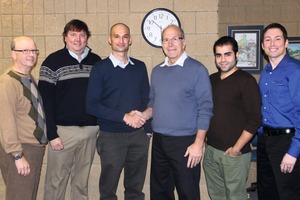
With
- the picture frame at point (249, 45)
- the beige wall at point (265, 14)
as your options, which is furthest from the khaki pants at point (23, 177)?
the beige wall at point (265, 14)

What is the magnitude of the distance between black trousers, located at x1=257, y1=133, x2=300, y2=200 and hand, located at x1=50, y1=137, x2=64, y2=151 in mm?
1663

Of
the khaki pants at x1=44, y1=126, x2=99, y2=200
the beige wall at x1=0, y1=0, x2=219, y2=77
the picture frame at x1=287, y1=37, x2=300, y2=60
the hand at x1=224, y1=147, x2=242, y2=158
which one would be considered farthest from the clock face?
the picture frame at x1=287, y1=37, x2=300, y2=60

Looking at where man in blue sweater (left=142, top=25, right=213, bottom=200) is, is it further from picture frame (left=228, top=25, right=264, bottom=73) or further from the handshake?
picture frame (left=228, top=25, right=264, bottom=73)

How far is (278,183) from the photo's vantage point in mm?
2732

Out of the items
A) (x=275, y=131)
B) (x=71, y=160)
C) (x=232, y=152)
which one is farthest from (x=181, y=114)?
(x=71, y=160)

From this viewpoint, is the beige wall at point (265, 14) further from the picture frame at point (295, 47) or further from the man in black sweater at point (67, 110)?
the man in black sweater at point (67, 110)

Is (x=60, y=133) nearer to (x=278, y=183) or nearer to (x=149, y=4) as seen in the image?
(x=149, y=4)

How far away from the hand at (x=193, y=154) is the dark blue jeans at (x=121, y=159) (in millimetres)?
496

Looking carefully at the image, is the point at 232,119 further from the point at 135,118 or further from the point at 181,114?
the point at 135,118

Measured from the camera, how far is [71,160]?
3.18 meters

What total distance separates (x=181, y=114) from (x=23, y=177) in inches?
50.5

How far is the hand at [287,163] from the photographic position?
102 inches

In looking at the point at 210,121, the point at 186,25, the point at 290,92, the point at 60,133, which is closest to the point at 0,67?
the point at 60,133

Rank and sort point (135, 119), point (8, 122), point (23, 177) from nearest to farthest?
point (8, 122) < point (23, 177) < point (135, 119)
